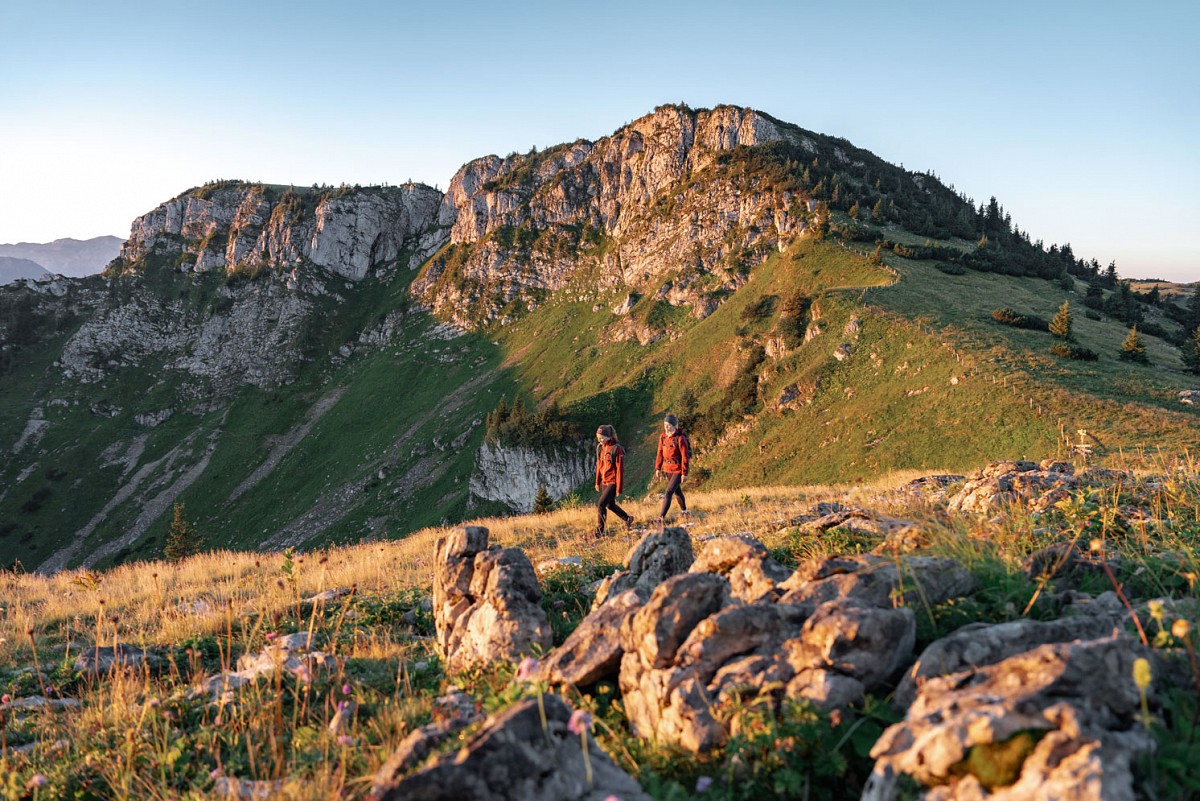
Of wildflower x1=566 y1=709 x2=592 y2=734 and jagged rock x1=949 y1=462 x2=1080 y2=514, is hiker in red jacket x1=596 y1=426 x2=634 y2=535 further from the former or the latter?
wildflower x1=566 y1=709 x2=592 y2=734

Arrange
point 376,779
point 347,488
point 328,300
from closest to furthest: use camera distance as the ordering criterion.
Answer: point 376,779, point 347,488, point 328,300

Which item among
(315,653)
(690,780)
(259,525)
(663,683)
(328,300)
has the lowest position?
(259,525)

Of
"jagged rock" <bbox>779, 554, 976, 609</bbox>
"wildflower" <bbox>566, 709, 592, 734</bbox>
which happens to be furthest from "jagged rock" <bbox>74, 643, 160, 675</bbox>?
"jagged rock" <bbox>779, 554, 976, 609</bbox>

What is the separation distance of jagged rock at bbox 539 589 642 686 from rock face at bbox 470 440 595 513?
51267 mm

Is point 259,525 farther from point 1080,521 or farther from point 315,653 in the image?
point 1080,521

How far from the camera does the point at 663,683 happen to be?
353 centimetres

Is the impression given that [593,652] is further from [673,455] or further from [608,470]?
[673,455]

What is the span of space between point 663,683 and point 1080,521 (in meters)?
5.56

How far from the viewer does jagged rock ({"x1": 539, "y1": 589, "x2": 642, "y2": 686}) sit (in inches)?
159

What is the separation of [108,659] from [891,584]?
8.44m

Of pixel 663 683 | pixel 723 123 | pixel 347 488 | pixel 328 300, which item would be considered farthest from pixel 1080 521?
pixel 328 300

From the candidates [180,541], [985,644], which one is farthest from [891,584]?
[180,541]

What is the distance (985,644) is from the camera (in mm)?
3199

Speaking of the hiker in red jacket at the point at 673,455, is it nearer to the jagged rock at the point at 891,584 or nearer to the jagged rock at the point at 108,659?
the jagged rock at the point at 891,584
